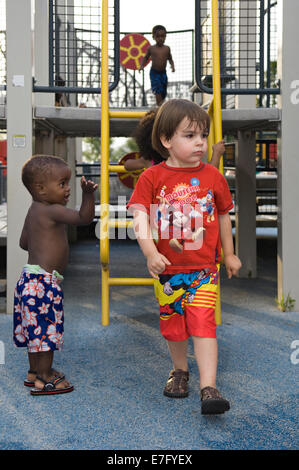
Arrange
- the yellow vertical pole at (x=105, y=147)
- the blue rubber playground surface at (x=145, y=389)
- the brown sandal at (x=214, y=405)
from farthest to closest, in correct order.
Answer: the yellow vertical pole at (x=105, y=147) → the brown sandal at (x=214, y=405) → the blue rubber playground surface at (x=145, y=389)

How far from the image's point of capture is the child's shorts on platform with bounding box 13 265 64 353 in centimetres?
267

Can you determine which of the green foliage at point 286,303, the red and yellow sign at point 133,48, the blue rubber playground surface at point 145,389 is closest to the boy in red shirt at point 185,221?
the blue rubber playground surface at point 145,389

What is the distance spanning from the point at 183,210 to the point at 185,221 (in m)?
0.05

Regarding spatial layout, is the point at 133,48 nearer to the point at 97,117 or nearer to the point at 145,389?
the point at 97,117

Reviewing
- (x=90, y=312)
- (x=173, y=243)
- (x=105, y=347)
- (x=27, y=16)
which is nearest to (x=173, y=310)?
(x=173, y=243)

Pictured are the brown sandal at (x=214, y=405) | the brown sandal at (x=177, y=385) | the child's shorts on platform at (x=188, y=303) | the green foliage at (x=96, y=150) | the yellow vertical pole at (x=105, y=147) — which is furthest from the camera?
the green foliage at (x=96, y=150)

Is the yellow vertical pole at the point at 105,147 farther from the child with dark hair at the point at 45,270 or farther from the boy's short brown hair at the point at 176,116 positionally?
the boy's short brown hair at the point at 176,116

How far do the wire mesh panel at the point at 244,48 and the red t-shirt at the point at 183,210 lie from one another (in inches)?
72.4

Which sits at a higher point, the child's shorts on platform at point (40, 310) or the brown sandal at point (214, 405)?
the child's shorts on platform at point (40, 310)

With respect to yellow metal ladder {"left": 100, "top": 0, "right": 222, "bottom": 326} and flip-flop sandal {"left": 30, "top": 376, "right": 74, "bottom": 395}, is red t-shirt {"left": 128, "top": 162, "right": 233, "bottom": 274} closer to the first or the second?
flip-flop sandal {"left": 30, "top": 376, "right": 74, "bottom": 395}

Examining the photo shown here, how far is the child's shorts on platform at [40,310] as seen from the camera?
267 cm

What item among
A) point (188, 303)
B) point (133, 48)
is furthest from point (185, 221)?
point (133, 48)

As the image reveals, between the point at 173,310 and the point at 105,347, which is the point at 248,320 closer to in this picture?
the point at 105,347

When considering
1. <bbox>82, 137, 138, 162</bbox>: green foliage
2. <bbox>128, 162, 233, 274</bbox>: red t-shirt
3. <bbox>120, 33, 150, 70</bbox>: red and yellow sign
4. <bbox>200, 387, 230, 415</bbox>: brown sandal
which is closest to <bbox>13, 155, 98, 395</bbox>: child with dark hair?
<bbox>128, 162, 233, 274</bbox>: red t-shirt
